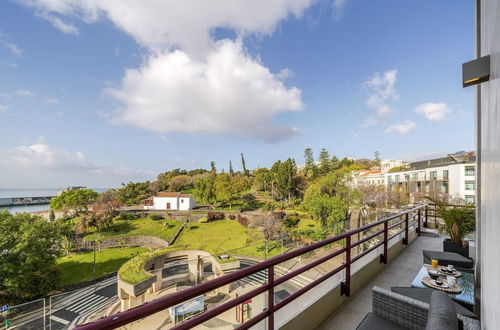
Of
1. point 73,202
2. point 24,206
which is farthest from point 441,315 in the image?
point 24,206

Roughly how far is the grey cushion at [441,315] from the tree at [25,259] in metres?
26.0

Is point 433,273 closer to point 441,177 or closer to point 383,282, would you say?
point 383,282

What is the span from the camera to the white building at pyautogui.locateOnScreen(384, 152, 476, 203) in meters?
23.9

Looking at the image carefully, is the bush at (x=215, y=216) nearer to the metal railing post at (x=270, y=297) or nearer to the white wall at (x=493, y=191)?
the metal railing post at (x=270, y=297)

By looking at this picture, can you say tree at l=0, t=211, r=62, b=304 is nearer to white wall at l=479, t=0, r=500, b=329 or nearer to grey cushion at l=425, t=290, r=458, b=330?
grey cushion at l=425, t=290, r=458, b=330

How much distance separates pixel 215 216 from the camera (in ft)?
118

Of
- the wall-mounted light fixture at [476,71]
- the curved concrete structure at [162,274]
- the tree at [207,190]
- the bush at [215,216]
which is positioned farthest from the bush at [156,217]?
the wall-mounted light fixture at [476,71]

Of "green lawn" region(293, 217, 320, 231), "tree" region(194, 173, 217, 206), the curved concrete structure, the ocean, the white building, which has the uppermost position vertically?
the white building

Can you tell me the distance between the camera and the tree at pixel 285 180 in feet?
128

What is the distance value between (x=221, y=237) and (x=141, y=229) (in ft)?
48.4

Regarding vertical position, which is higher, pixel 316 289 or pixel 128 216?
pixel 316 289

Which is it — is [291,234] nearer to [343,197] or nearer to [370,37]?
[343,197]

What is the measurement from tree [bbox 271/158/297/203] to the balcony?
113 feet

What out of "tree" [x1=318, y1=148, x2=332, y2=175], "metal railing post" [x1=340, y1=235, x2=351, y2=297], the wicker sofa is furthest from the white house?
the wicker sofa
